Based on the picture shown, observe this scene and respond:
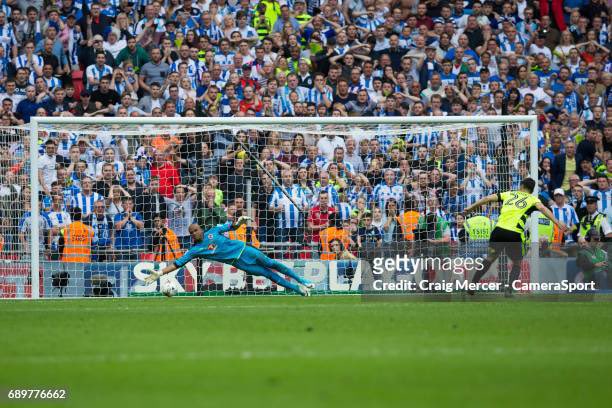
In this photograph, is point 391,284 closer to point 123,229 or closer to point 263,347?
point 123,229

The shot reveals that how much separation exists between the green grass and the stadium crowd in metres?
4.93

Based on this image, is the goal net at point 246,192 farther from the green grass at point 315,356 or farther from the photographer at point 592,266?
the green grass at point 315,356

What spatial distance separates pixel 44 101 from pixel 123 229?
425cm

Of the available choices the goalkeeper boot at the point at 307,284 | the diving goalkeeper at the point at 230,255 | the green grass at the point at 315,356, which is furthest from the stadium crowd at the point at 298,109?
the green grass at the point at 315,356

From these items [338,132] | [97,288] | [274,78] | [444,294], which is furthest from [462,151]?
[97,288]

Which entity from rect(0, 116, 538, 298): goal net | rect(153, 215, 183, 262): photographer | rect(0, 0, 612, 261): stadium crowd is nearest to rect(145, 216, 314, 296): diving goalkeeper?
rect(0, 116, 538, 298): goal net

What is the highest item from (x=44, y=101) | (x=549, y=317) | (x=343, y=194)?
(x=44, y=101)

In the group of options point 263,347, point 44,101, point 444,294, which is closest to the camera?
point 263,347

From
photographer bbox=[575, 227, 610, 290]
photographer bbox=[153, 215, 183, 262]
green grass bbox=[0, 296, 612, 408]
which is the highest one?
photographer bbox=[153, 215, 183, 262]

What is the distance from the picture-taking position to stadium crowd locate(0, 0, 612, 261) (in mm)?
19719

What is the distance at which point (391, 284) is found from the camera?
59.5 ft

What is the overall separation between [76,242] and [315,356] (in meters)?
10.6

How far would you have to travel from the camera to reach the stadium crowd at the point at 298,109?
19.7 m

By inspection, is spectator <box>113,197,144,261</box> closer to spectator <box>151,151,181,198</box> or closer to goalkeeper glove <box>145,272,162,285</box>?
spectator <box>151,151,181,198</box>
